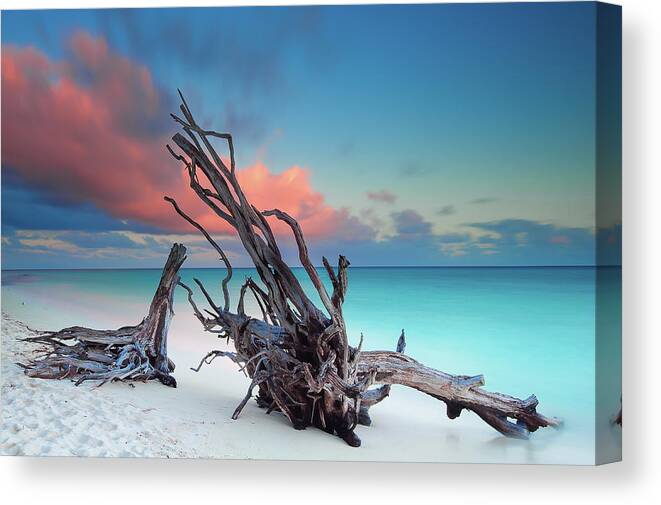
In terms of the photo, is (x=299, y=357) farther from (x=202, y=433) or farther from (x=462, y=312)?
(x=462, y=312)

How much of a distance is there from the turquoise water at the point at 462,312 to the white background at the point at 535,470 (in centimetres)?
20

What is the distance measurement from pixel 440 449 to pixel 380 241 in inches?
49.8

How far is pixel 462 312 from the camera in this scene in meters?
3.16

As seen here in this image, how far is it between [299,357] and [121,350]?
4.59 feet

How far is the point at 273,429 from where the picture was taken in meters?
3.01

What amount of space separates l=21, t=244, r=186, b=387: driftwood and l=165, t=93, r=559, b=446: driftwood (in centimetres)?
59

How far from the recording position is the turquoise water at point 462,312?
2803 millimetres

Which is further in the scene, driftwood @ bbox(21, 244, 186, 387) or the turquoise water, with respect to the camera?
driftwood @ bbox(21, 244, 186, 387)

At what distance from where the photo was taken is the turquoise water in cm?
280

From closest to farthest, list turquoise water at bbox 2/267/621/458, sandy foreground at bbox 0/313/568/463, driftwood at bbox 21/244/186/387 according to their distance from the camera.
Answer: turquoise water at bbox 2/267/621/458 < sandy foreground at bbox 0/313/568/463 < driftwood at bbox 21/244/186/387

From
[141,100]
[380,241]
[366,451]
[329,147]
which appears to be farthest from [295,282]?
[141,100]

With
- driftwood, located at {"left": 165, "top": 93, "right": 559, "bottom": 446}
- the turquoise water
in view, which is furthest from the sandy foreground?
the turquoise water

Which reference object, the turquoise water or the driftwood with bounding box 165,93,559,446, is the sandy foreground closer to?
the driftwood with bounding box 165,93,559,446

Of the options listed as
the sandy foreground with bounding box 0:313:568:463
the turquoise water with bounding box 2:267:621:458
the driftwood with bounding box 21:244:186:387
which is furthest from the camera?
the driftwood with bounding box 21:244:186:387
